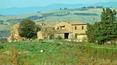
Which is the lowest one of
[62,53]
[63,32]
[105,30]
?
[63,32]

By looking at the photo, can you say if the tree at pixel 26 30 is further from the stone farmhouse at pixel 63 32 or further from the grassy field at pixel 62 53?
the grassy field at pixel 62 53

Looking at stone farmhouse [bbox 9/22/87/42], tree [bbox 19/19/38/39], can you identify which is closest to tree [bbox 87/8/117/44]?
stone farmhouse [bbox 9/22/87/42]

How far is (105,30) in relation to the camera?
2499 inches

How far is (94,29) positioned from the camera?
65.2m

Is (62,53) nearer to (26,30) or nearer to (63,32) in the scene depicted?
(26,30)

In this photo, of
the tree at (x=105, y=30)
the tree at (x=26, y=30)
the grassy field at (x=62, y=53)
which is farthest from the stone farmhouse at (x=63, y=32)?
the grassy field at (x=62, y=53)

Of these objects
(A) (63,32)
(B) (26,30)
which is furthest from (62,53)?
(A) (63,32)

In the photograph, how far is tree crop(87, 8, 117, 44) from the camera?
208 feet

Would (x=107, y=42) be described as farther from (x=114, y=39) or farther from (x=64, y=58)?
(x=64, y=58)

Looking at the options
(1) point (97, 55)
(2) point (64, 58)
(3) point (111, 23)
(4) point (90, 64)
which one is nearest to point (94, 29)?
(3) point (111, 23)

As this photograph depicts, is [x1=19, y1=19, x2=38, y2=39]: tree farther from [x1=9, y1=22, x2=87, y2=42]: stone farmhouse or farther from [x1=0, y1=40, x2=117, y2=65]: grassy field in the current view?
[x1=0, y1=40, x2=117, y2=65]: grassy field

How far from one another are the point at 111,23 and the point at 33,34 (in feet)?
70.6

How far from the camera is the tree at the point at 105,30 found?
63.5 m

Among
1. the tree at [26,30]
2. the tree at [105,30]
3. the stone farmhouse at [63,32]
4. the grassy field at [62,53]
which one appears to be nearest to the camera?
the grassy field at [62,53]
